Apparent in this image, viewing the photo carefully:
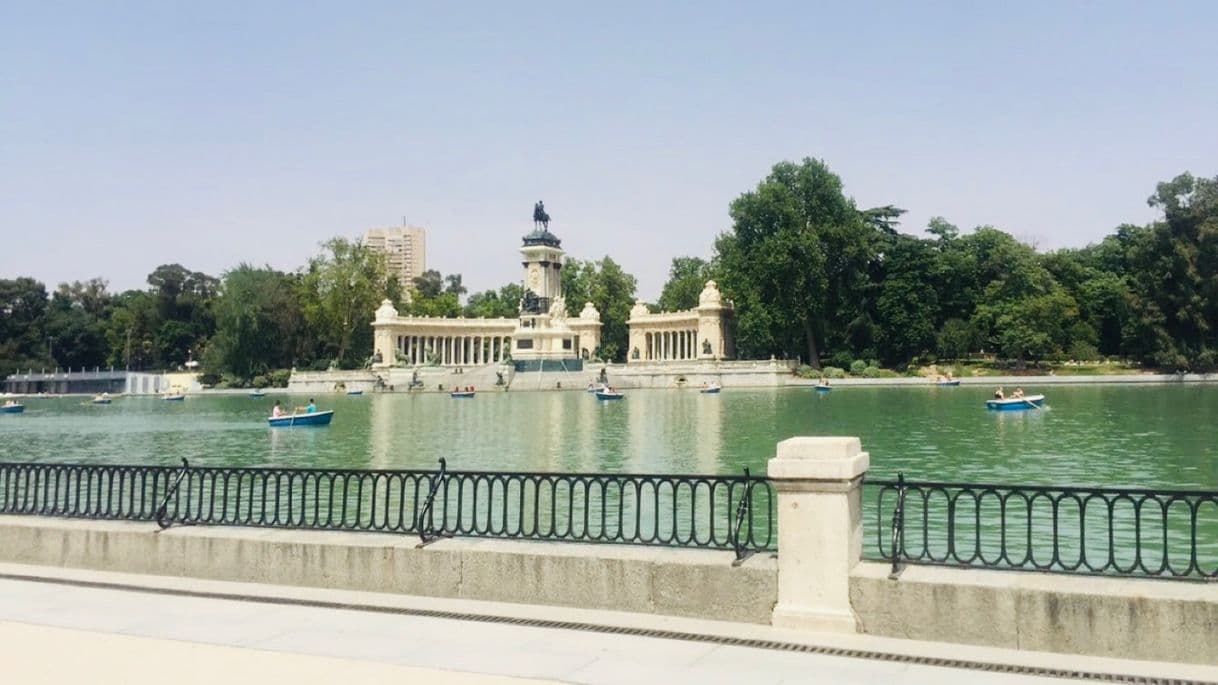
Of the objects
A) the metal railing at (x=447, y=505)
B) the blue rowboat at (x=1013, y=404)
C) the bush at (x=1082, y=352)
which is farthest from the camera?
the bush at (x=1082, y=352)

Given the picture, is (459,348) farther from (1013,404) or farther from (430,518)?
(430,518)

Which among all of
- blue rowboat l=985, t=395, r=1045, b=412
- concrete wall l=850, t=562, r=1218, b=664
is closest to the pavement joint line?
concrete wall l=850, t=562, r=1218, b=664

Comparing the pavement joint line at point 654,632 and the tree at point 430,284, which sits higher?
the tree at point 430,284

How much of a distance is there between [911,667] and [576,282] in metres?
120

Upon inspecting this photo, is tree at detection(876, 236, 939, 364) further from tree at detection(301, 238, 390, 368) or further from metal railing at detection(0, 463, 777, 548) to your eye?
metal railing at detection(0, 463, 777, 548)

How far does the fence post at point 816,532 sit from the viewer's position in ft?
26.8

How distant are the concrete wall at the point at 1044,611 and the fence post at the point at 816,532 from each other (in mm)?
165

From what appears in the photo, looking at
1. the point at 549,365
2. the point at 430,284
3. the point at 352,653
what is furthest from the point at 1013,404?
the point at 430,284

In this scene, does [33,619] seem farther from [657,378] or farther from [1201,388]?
[657,378]

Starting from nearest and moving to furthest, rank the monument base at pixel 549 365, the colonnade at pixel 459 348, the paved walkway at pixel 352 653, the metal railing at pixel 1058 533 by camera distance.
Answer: the paved walkway at pixel 352 653 < the metal railing at pixel 1058 533 < the monument base at pixel 549 365 < the colonnade at pixel 459 348

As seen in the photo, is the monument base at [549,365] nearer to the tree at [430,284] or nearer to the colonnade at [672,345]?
the colonnade at [672,345]

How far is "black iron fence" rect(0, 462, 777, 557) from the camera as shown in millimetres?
9617

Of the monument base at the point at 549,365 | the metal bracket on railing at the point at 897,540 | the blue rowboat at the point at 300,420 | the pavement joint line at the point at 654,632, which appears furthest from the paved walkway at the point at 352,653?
the monument base at the point at 549,365

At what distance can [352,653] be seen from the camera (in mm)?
7621
